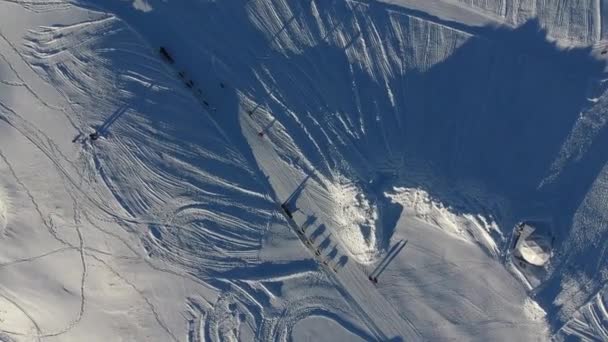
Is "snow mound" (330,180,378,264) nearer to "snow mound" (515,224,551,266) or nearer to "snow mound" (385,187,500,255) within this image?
"snow mound" (385,187,500,255)

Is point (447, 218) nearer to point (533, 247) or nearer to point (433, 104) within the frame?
point (533, 247)

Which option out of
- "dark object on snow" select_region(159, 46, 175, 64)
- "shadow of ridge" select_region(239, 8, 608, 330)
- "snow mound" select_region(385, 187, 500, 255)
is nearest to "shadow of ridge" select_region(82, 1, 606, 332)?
"shadow of ridge" select_region(239, 8, 608, 330)

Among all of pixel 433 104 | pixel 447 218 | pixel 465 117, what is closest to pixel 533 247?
pixel 447 218

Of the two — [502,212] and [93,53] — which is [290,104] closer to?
[93,53]

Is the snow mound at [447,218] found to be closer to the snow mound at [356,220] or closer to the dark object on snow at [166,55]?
the snow mound at [356,220]

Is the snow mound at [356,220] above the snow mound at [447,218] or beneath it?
beneath

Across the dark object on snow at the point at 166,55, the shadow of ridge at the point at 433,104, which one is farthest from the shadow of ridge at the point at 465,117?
the dark object on snow at the point at 166,55
